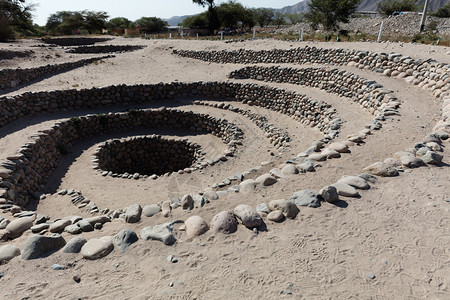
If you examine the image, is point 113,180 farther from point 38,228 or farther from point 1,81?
point 1,81

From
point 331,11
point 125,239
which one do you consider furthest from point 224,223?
point 331,11

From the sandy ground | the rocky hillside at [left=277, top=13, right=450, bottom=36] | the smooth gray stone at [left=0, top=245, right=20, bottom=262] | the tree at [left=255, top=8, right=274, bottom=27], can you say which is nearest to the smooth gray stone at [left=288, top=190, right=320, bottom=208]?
the sandy ground

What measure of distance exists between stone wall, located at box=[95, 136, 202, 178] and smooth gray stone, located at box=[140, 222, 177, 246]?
804cm

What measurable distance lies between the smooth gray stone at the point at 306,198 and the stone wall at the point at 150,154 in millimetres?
7863

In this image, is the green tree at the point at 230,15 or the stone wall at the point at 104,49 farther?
the green tree at the point at 230,15

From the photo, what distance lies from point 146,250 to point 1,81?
14.7m

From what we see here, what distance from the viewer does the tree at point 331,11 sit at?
26.6 metres

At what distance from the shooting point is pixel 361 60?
43.0 ft

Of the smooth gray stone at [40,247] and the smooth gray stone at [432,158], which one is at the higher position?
the smooth gray stone at [432,158]

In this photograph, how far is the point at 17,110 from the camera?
36.7 ft

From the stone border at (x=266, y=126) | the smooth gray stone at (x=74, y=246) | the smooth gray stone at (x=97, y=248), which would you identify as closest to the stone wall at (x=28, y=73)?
the stone border at (x=266, y=126)

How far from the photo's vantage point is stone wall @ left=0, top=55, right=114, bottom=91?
13633mm

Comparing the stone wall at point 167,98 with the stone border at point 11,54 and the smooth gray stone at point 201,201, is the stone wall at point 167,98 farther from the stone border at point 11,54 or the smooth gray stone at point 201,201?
the stone border at point 11,54

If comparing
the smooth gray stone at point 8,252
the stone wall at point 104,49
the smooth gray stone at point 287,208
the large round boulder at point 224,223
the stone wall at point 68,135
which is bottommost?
the stone wall at point 68,135
